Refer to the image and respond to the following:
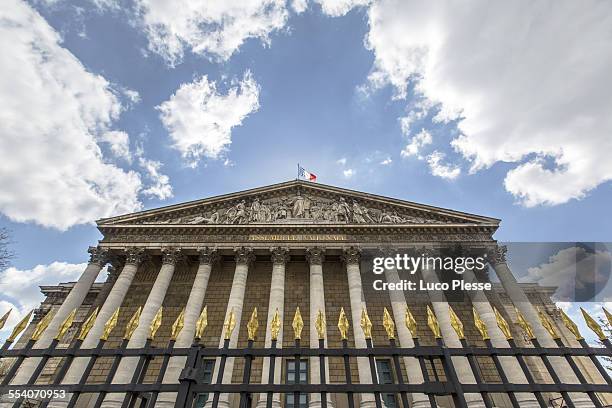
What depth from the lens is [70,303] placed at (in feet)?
57.3

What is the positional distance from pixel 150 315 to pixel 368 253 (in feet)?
42.3

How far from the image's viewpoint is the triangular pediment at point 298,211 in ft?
69.9

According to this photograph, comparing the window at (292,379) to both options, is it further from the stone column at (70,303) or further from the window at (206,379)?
the stone column at (70,303)

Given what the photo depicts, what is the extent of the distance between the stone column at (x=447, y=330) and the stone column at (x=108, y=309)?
Result: 16.4m

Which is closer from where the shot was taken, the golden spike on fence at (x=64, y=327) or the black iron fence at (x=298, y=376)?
the black iron fence at (x=298, y=376)

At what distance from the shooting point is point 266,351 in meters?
4.32

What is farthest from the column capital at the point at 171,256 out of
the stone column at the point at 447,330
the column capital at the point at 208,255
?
the stone column at the point at 447,330

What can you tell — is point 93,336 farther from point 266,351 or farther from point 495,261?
point 495,261

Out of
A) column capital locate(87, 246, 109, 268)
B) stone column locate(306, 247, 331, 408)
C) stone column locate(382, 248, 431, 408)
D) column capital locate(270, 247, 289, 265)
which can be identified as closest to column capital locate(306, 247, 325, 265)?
stone column locate(306, 247, 331, 408)

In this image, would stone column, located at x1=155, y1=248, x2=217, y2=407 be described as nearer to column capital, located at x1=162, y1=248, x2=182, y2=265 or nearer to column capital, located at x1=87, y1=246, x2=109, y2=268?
column capital, located at x1=162, y1=248, x2=182, y2=265

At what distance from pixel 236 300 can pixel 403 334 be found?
8.94 metres

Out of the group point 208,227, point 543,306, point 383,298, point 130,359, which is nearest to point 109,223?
point 208,227

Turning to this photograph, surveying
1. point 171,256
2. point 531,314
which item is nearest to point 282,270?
point 171,256

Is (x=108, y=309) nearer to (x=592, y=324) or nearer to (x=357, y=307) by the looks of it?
(x=357, y=307)
